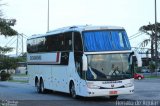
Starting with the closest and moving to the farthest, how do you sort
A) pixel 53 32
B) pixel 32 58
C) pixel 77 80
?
1. pixel 77 80
2. pixel 53 32
3. pixel 32 58

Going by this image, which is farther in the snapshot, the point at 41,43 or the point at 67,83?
the point at 41,43

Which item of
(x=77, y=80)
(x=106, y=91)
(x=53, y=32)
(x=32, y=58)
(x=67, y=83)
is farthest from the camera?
(x=32, y=58)

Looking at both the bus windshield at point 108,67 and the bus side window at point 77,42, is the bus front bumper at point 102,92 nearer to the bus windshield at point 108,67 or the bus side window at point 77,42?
the bus windshield at point 108,67

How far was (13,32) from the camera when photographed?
23.7 m

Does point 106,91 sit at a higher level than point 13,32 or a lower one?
lower

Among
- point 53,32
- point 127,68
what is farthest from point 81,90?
point 53,32

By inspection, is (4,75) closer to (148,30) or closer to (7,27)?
(7,27)

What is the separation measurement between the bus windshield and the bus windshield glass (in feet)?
1.11

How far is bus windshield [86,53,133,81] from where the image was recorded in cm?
2258

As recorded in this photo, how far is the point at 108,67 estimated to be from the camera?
22.7 meters

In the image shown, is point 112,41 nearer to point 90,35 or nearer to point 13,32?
point 90,35

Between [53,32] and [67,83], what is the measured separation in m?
3.73

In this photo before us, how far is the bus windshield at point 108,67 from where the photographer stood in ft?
74.1

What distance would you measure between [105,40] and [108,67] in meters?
1.31
